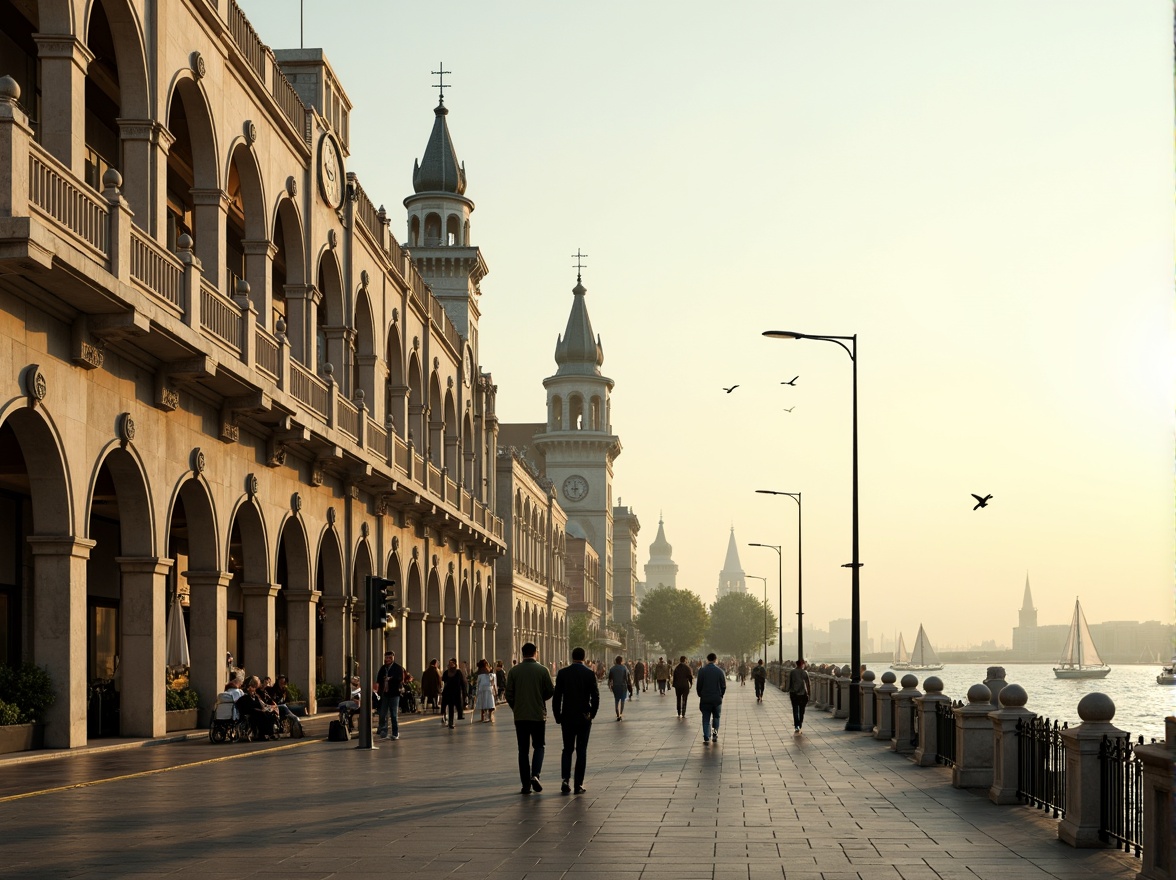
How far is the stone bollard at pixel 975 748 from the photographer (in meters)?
17.6

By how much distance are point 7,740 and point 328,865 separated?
9.67m

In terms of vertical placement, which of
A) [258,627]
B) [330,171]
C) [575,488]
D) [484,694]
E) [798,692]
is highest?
[330,171]

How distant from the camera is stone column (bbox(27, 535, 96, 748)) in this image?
65.7 feet

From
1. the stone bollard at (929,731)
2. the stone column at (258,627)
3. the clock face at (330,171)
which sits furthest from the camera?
the clock face at (330,171)

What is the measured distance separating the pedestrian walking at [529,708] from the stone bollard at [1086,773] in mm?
5915

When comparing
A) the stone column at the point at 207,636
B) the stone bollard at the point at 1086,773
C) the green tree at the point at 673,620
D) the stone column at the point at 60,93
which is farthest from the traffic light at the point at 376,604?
the green tree at the point at 673,620

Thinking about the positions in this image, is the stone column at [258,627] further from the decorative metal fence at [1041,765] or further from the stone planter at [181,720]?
the decorative metal fence at [1041,765]

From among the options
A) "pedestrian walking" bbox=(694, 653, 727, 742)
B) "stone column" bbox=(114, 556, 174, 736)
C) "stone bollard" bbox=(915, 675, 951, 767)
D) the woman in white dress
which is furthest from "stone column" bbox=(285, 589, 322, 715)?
"stone bollard" bbox=(915, 675, 951, 767)

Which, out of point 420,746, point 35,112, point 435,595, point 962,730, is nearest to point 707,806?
point 962,730

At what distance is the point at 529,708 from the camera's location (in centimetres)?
1686

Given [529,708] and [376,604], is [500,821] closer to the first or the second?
[529,708]

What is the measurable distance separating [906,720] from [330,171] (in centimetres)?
1845

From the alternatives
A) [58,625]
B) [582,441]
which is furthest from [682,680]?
[582,441]

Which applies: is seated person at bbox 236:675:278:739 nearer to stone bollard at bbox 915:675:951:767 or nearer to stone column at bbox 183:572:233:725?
stone column at bbox 183:572:233:725
